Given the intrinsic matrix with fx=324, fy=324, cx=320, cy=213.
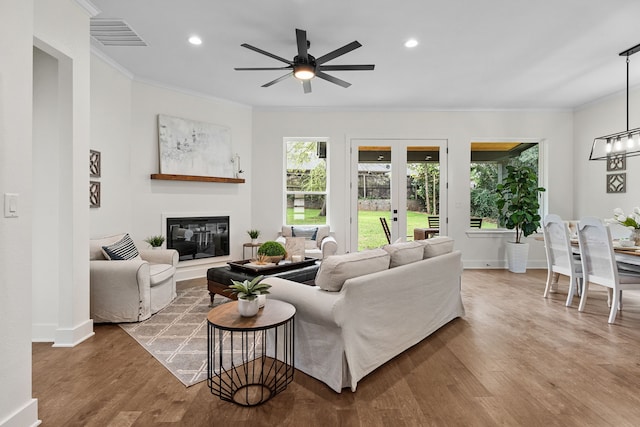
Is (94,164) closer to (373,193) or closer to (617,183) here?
(373,193)

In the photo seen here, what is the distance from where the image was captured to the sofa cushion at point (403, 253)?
2.53 metres

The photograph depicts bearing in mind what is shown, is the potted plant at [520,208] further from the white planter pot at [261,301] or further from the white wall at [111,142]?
the white wall at [111,142]

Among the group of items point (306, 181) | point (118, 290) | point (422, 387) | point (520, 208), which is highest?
point (306, 181)

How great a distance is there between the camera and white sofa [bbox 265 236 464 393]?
6.47 ft

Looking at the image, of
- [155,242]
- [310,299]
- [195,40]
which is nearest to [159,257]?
[155,242]

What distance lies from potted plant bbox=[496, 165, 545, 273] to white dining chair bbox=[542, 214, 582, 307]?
4.29 ft

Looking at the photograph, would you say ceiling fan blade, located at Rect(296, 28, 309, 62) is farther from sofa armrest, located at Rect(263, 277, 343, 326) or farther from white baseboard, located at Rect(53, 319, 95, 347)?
white baseboard, located at Rect(53, 319, 95, 347)

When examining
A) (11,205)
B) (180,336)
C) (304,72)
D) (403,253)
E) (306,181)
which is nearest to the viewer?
(11,205)

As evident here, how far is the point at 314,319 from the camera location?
2049 mm

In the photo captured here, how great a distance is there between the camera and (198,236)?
200 inches

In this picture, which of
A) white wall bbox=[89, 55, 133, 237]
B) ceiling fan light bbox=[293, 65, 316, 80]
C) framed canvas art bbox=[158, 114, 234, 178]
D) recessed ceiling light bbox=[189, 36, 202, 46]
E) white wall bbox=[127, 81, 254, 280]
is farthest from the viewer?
framed canvas art bbox=[158, 114, 234, 178]

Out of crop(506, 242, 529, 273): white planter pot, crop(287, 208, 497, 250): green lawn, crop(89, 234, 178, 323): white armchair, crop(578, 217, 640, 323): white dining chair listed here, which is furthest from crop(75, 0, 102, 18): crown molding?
crop(506, 242, 529, 273): white planter pot

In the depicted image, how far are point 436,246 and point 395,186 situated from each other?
3.00 metres

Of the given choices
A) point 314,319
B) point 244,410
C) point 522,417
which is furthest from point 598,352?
point 244,410
